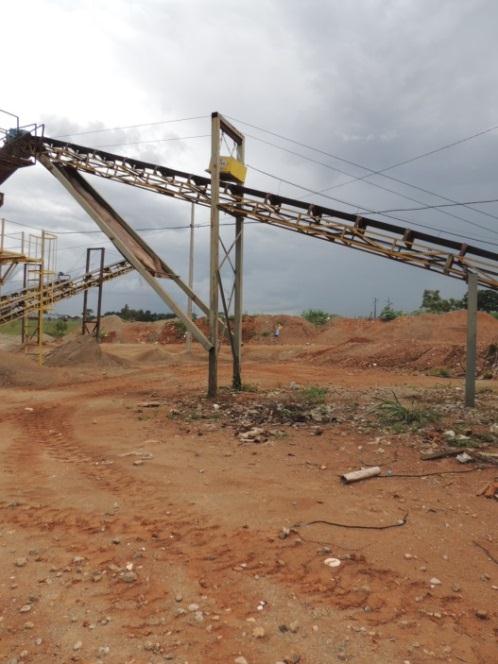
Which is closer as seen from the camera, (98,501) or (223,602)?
(223,602)

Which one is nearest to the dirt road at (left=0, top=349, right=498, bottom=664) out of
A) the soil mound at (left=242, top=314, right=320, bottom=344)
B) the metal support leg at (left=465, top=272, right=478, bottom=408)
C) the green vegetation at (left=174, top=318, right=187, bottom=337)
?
the metal support leg at (left=465, top=272, right=478, bottom=408)

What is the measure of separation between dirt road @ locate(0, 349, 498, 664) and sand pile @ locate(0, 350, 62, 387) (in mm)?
9476

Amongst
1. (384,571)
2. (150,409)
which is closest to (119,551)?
(384,571)

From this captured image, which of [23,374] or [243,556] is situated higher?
[23,374]

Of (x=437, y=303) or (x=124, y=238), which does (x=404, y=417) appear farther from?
(x=437, y=303)

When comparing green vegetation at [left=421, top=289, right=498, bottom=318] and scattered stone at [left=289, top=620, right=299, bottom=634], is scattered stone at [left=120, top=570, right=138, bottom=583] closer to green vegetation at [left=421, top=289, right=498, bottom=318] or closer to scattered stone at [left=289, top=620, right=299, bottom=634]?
scattered stone at [left=289, top=620, right=299, bottom=634]

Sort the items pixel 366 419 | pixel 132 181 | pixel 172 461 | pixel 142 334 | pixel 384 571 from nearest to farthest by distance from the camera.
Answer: pixel 384 571 < pixel 172 461 < pixel 366 419 < pixel 132 181 < pixel 142 334

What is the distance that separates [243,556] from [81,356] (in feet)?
58.6

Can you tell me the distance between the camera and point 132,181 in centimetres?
1233

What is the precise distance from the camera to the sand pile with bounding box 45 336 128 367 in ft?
66.1

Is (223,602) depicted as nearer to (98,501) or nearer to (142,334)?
(98,501)

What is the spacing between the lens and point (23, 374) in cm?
1659

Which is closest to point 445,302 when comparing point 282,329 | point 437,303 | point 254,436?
point 437,303

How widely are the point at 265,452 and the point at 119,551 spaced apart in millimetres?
3276
